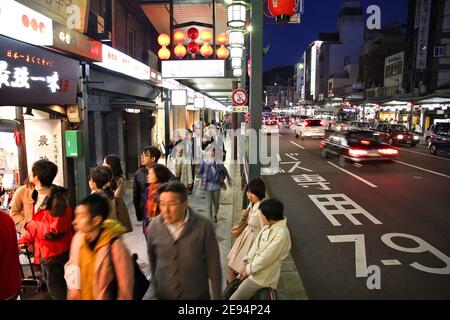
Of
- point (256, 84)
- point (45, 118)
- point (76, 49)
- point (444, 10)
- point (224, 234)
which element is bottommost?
point (224, 234)

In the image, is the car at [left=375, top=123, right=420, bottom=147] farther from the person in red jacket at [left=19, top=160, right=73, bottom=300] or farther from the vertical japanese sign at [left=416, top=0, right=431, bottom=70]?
the person in red jacket at [left=19, top=160, right=73, bottom=300]

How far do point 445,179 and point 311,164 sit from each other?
246 inches

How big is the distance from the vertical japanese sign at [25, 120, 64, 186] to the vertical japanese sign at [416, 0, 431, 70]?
137ft

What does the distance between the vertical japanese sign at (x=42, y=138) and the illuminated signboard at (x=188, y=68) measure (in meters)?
6.97

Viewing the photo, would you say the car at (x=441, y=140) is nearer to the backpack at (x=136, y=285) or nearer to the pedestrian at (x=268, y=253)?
the pedestrian at (x=268, y=253)

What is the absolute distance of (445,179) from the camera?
14445 mm

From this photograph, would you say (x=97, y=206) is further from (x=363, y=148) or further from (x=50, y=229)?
(x=363, y=148)

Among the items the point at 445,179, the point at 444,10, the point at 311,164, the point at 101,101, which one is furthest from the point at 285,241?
the point at 444,10

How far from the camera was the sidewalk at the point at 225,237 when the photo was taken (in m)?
5.62

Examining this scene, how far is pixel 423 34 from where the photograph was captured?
40.6m

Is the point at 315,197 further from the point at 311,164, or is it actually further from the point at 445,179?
the point at 311,164

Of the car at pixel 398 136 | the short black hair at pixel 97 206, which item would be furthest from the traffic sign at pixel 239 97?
the car at pixel 398 136

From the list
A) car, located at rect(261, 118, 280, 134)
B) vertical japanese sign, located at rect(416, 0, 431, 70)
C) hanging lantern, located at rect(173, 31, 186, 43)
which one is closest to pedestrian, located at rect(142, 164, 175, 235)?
hanging lantern, located at rect(173, 31, 186, 43)
